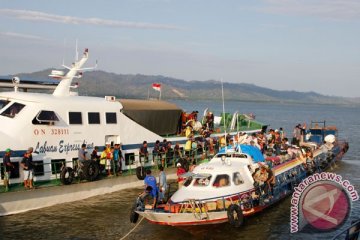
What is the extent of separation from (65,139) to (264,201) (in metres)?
9.34

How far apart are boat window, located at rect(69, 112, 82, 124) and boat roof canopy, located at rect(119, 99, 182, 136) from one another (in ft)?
9.10

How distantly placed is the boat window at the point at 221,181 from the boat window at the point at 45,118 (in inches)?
311

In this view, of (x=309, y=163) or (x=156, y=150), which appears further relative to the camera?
(x=309, y=163)

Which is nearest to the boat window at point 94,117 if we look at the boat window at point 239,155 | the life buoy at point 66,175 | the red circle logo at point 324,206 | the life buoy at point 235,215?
the life buoy at point 66,175

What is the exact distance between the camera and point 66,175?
18.8 m

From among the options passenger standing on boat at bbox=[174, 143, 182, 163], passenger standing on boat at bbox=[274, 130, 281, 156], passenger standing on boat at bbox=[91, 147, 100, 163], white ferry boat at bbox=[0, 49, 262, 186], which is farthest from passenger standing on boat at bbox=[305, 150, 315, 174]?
passenger standing on boat at bbox=[91, 147, 100, 163]

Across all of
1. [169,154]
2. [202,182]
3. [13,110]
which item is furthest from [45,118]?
[169,154]

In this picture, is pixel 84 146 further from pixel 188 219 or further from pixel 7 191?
pixel 188 219

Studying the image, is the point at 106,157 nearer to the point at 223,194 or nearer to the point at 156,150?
the point at 156,150

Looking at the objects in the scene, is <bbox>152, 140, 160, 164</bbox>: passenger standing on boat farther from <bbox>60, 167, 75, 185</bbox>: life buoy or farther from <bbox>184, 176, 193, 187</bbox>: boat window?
<bbox>184, 176, 193, 187</bbox>: boat window

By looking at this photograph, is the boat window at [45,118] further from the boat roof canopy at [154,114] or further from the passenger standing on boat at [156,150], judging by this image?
the passenger standing on boat at [156,150]

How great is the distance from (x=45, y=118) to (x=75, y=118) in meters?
1.56

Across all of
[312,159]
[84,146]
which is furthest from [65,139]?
[312,159]

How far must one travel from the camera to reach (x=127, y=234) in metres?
16.0
